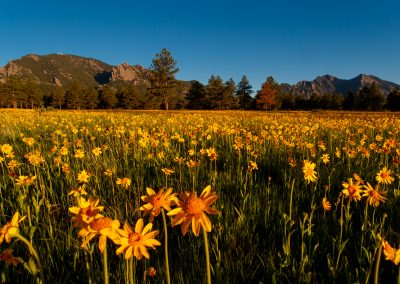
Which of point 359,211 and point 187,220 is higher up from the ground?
point 187,220

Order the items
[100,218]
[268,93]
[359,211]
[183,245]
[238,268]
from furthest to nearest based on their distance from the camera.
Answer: [268,93] < [359,211] < [183,245] < [238,268] < [100,218]

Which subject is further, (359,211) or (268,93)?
(268,93)

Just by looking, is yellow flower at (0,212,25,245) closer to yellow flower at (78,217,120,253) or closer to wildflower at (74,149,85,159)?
yellow flower at (78,217,120,253)

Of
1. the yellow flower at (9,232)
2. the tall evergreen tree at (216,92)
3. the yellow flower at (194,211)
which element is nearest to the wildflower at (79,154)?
the yellow flower at (9,232)

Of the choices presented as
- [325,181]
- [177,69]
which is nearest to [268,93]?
[177,69]

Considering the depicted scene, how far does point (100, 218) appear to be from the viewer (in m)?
0.94

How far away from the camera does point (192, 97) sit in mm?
88000

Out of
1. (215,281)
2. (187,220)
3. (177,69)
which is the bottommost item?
(215,281)

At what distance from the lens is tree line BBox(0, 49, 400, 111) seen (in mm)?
64062

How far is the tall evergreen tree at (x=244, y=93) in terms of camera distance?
293ft

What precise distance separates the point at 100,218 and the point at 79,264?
3.74 ft

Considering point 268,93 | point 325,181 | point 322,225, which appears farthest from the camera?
point 268,93

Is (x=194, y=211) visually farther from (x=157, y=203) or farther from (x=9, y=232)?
(x=9, y=232)

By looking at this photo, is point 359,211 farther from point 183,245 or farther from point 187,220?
point 187,220
